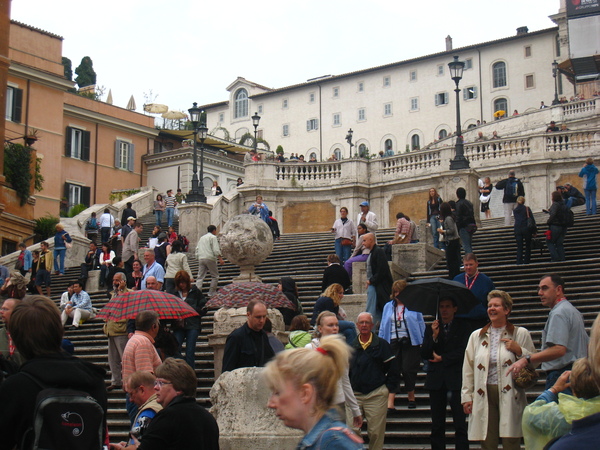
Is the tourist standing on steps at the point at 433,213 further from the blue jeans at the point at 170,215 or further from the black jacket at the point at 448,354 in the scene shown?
the blue jeans at the point at 170,215

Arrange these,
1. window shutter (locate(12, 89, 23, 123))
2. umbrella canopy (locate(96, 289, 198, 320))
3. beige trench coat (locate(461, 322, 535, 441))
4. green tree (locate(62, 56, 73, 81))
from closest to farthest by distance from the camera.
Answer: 1. beige trench coat (locate(461, 322, 535, 441))
2. umbrella canopy (locate(96, 289, 198, 320))
3. window shutter (locate(12, 89, 23, 123))
4. green tree (locate(62, 56, 73, 81))

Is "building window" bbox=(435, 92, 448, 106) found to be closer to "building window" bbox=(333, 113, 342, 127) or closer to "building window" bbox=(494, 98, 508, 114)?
"building window" bbox=(494, 98, 508, 114)

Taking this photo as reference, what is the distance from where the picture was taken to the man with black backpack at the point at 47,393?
16.9ft

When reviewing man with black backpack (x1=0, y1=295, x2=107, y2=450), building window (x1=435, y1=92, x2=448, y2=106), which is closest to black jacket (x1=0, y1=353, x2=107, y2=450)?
man with black backpack (x1=0, y1=295, x2=107, y2=450)

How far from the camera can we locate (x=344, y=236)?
21.6 metres

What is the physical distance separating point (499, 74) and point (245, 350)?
66.3m

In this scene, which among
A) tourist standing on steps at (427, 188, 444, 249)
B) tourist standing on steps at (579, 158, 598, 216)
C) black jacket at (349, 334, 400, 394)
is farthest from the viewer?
tourist standing on steps at (579, 158, 598, 216)

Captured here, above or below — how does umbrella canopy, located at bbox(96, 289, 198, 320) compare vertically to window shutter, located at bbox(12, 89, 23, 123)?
below

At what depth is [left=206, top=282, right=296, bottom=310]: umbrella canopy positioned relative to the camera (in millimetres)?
12453

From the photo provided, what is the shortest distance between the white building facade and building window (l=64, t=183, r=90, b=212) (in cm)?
2704

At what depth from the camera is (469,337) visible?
9.87m

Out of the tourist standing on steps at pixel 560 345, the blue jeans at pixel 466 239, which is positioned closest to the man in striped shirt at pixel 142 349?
the tourist standing on steps at pixel 560 345

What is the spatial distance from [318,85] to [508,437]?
7543 cm

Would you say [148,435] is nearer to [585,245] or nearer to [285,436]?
[285,436]
